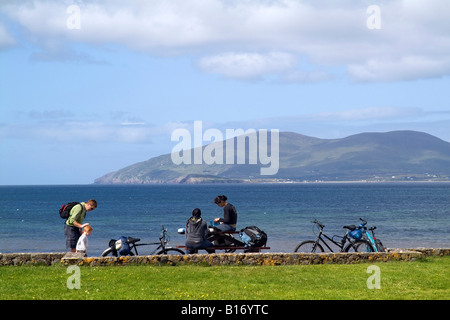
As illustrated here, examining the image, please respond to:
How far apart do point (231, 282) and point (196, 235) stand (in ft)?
12.6

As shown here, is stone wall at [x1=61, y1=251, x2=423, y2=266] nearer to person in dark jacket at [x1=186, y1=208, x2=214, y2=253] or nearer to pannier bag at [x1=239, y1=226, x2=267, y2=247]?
person in dark jacket at [x1=186, y1=208, x2=214, y2=253]

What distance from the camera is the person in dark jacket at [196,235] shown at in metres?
18.3

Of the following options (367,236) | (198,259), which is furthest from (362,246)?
(198,259)

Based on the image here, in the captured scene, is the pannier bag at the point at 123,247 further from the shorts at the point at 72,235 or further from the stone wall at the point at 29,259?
the stone wall at the point at 29,259

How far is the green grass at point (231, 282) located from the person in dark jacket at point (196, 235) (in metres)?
1.27

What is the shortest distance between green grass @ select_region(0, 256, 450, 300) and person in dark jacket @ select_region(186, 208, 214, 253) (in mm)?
1271

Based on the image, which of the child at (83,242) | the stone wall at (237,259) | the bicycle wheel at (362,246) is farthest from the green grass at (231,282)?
the bicycle wheel at (362,246)

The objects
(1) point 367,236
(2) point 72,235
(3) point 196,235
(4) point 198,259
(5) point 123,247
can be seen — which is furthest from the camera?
(1) point 367,236

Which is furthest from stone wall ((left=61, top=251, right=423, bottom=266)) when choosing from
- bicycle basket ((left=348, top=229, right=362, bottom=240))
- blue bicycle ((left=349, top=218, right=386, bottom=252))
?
bicycle basket ((left=348, top=229, right=362, bottom=240))

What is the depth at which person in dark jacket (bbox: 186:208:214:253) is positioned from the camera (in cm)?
1828

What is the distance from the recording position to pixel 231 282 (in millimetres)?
14656

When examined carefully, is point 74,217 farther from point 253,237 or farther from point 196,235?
point 253,237
